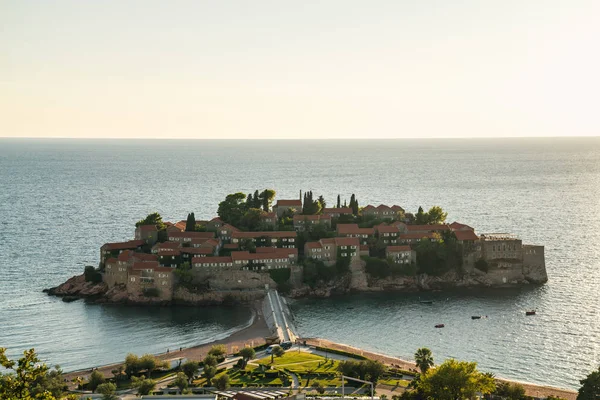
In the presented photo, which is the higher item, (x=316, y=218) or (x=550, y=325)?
(x=316, y=218)

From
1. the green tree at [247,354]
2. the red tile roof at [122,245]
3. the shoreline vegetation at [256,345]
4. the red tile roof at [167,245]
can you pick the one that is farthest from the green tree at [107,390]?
the red tile roof at [122,245]

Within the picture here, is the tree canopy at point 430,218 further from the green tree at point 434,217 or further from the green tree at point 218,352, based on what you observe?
the green tree at point 218,352

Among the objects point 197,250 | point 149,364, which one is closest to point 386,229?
→ point 197,250

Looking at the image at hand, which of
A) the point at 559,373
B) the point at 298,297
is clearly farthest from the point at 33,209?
the point at 559,373

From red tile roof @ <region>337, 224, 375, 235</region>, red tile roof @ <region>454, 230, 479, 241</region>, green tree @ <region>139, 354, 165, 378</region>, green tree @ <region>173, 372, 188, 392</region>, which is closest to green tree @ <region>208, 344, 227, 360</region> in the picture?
green tree @ <region>139, 354, 165, 378</region>

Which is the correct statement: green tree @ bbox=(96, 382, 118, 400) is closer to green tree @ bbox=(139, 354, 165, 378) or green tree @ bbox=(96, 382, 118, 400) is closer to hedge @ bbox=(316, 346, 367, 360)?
green tree @ bbox=(139, 354, 165, 378)

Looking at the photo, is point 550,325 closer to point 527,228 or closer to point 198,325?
point 198,325
